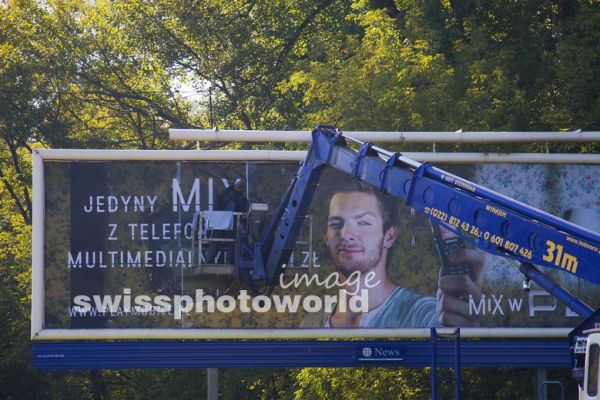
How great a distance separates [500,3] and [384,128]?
23.8 ft

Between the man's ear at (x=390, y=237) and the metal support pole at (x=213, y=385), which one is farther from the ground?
the man's ear at (x=390, y=237)

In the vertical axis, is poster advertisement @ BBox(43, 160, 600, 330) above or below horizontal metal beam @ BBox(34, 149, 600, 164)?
below

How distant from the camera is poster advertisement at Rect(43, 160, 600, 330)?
61.0ft

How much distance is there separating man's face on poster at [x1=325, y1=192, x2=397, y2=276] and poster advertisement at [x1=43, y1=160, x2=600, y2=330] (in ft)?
0.05

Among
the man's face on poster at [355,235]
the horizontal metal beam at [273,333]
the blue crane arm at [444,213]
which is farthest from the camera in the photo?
the man's face on poster at [355,235]

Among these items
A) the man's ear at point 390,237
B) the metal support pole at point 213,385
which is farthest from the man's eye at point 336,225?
the metal support pole at point 213,385

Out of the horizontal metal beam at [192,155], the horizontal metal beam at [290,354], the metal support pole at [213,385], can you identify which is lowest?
the metal support pole at [213,385]

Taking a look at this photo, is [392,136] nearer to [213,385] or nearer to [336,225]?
[336,225]

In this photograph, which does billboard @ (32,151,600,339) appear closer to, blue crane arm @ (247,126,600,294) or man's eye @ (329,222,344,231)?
man's eye @ (329,222,344,231)

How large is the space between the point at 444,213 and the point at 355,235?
12.8 ft

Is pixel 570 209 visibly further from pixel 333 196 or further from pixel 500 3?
pixel 500 3

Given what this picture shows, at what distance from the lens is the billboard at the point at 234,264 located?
61.0 ft

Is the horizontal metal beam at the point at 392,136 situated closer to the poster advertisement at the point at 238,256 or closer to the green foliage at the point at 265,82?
the poster advertisement at the point at 238,256

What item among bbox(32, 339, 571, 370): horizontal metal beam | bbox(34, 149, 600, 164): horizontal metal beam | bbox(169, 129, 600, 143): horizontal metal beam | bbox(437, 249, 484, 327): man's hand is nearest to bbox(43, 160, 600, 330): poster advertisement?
bbox(437, 249, 484, 327): man's hand
